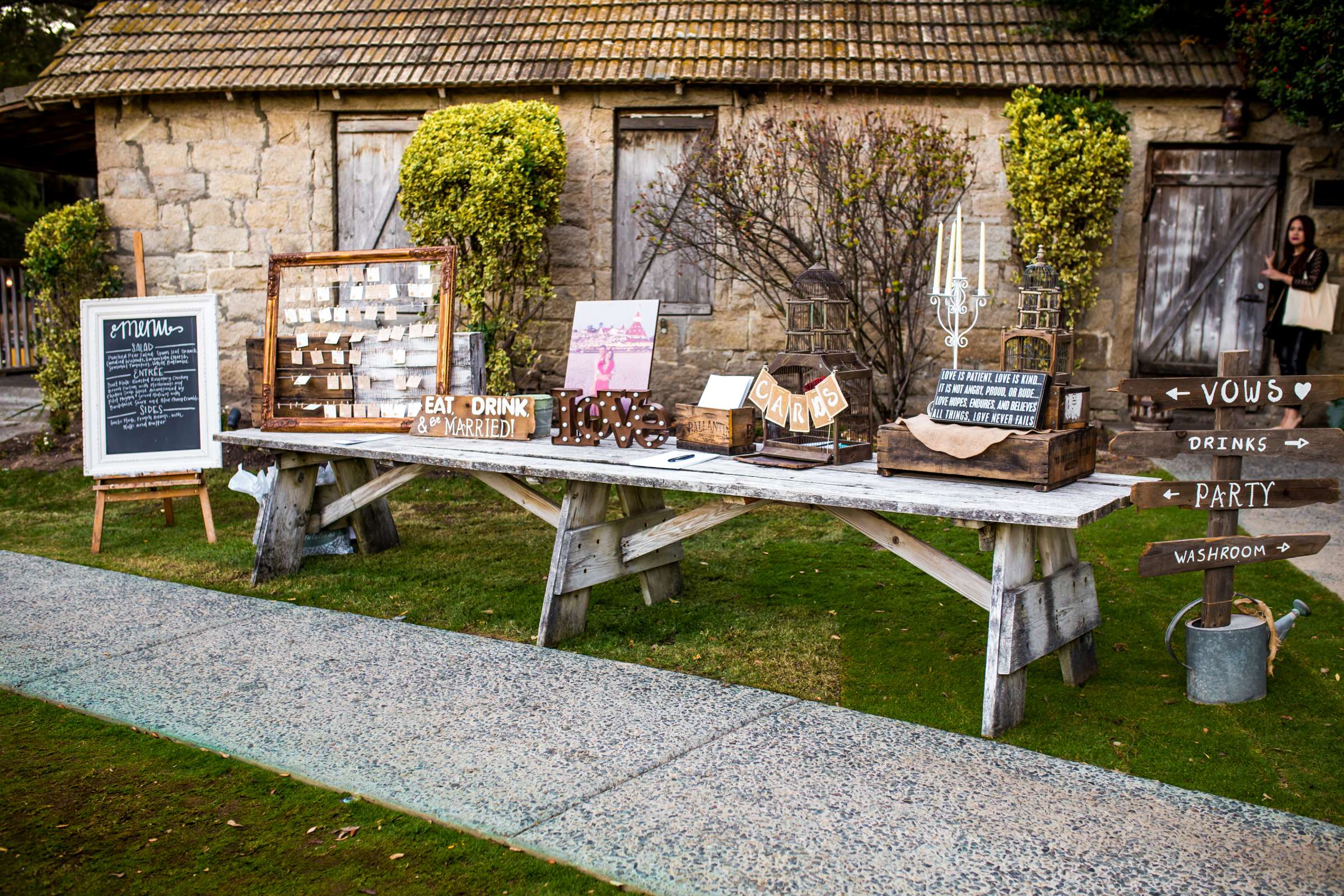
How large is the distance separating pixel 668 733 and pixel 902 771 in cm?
76

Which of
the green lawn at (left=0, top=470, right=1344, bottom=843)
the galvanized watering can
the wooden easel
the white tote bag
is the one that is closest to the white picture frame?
the wooden easel

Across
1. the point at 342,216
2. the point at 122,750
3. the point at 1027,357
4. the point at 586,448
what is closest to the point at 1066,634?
the point at 1027,357

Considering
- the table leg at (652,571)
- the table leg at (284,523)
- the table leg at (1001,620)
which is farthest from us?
the table leg at (284,523)

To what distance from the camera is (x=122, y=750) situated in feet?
11.6

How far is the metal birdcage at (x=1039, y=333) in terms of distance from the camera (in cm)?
397

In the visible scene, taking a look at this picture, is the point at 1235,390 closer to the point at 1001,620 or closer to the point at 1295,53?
the point at 1001,620

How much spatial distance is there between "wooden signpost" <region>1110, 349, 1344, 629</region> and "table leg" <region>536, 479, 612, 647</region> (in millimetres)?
2059

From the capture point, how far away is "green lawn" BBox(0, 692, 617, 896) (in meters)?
2.73

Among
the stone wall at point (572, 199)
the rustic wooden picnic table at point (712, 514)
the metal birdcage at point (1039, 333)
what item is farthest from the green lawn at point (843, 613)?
the stone wall at point (572, 199)

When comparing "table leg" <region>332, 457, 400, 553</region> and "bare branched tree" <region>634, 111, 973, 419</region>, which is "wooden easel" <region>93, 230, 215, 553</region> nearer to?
"table leg" <region>332, 457, 400, 553</region>

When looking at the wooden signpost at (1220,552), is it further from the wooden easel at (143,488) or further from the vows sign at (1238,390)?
the wooden easel at (143,488)

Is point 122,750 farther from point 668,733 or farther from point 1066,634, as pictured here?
point 1066,634

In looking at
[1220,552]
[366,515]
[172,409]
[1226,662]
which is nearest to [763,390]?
[1220,552]

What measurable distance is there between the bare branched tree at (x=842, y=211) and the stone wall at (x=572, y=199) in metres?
0.28
